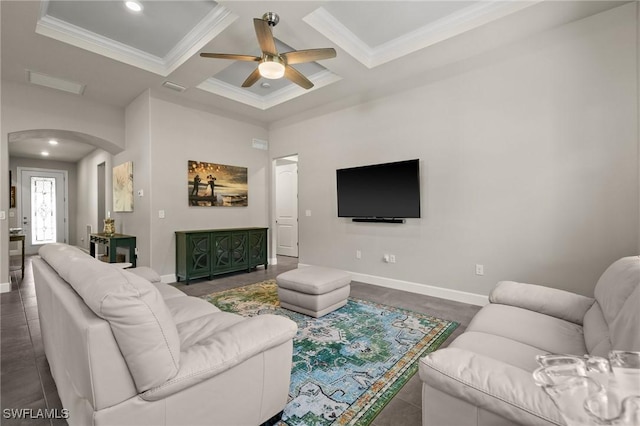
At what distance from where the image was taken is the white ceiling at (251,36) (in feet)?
9.02

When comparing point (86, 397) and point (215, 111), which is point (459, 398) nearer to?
point (86, 397)

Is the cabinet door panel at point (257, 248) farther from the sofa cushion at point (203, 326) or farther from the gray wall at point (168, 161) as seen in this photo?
the sofa cushion at point (203, 326)

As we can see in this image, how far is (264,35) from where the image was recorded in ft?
8.07

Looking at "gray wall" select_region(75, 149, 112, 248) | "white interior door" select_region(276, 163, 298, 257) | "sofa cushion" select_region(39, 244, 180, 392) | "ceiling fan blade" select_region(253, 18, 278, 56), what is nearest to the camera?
"sofa cushion" select_region(39, 244, 180, 392)

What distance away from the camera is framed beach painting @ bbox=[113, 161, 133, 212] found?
4.96 metres

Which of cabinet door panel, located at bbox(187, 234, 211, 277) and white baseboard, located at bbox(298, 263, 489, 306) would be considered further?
cabinet door panel, located at bbox(187, 234, 211, 277)

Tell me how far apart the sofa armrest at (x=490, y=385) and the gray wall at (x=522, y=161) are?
2.64m

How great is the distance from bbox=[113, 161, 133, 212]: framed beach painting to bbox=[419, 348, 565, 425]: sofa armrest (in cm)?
536

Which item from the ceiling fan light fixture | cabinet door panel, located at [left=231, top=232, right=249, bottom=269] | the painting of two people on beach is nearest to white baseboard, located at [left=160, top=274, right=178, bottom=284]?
cabinet door panel, located at [left=231, top=232, right=249, bottom=269]

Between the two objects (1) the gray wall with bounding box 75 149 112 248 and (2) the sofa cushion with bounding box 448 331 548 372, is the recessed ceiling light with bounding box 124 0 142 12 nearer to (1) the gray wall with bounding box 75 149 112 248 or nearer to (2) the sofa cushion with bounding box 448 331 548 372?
(2) the sofa cushion with bounding box 448 331 548 372

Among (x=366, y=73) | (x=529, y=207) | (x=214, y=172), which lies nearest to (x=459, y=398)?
(x=529, y=207)

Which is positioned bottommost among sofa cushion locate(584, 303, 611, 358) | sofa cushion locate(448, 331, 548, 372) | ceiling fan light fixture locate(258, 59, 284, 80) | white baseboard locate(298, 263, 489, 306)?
white baseboard locate(298, 263, 489, 306)

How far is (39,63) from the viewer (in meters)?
3.55

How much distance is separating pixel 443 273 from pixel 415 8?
3.02 m
